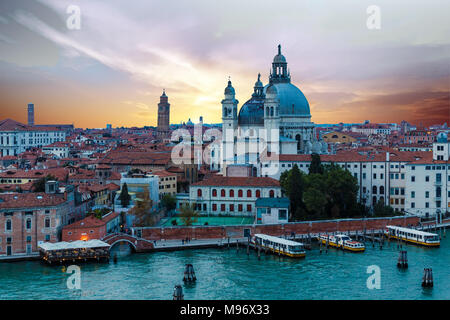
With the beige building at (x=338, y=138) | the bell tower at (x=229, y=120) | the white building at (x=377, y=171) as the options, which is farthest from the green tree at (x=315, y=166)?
the beige building at (x=338, y=138)

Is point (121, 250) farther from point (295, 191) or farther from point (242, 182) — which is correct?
point (295, 191)

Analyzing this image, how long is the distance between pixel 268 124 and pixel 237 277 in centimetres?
1229

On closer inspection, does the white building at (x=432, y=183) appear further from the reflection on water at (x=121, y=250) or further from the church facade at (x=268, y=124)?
the reflection on water at (x=121, y=250)

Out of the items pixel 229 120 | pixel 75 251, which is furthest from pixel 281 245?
pixel 229 120

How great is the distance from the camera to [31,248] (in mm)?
13680

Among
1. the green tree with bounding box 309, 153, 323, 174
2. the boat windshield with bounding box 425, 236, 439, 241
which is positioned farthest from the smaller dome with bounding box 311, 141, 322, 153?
the boat windshield with bounding box 425, 236, 439, 241

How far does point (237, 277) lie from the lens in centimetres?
1225

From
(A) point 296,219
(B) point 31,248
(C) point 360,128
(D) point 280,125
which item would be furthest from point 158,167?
(C) point 360,128

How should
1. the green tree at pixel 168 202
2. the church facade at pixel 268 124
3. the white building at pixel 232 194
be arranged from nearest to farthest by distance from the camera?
the white building at pixel 232 194, the green tree at pixel 168 202, the church facade at pixel 268 124

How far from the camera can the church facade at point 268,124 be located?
2358 centimetres
